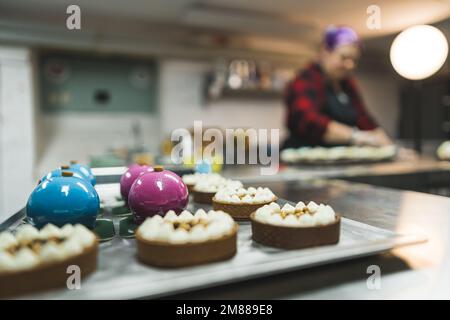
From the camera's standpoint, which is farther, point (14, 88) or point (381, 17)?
point (381, 17)

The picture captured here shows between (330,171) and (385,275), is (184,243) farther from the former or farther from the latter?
A: (330,171)

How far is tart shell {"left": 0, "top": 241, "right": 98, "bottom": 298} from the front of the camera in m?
0.58

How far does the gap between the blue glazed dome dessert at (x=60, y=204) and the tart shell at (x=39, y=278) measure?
0.77 feet

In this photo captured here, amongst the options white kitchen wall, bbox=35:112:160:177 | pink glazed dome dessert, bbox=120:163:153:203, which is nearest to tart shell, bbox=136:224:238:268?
pink glazed dome dessert, bbox=120:163:153:203

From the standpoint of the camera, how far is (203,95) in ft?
17.0

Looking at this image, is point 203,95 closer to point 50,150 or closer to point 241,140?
point 241,140

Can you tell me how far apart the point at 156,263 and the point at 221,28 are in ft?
15.6

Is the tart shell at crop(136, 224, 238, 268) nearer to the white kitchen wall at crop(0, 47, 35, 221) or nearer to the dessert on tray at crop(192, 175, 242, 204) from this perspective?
the dessert on tray at crop(192, 175, 242, 204)

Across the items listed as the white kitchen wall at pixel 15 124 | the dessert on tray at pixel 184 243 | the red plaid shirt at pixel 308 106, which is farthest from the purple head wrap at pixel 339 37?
the white kitchen wall at pixel 15 124

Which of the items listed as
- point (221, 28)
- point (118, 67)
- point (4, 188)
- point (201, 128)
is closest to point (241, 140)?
point (201, 128)

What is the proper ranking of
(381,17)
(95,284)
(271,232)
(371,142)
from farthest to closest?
1. (381,17)
2. (371,142)
3. (271,232)
4. (95,284)

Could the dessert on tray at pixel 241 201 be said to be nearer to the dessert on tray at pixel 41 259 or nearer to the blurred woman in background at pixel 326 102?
the dessert on tray at pixel 41 259

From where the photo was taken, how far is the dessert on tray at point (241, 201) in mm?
1039
